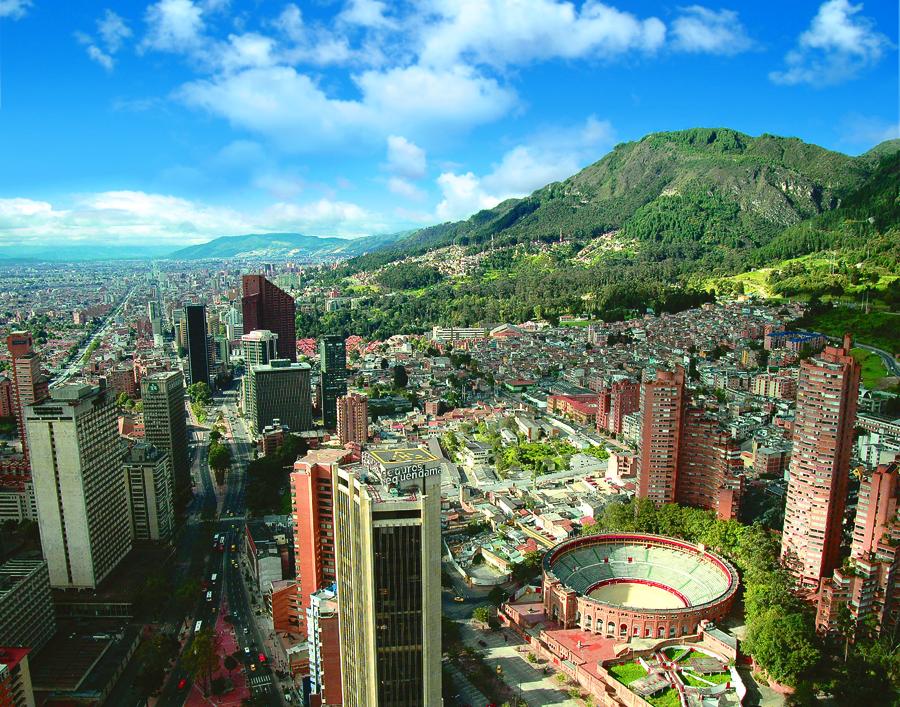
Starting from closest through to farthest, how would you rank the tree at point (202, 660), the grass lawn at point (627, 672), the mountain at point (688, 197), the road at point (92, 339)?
1. the tree at point (202, 660)
2. the grass lawn at point (627, 672)
3. the road at point (92, 339)
4. the mountain at point (688, 197)

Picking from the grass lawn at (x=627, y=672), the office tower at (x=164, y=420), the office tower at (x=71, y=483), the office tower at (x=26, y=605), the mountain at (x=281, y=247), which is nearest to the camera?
the office tower at (x=26, y=605)

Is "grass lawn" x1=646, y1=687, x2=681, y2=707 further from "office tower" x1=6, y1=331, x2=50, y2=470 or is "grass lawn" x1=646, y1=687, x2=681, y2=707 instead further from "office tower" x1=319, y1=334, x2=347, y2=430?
"office tower" x1=319, y1=334, x2=347, y2=430

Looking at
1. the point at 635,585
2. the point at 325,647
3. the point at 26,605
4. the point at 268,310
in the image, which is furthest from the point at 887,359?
the point at 26,605

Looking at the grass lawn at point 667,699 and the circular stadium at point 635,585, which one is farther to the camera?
the circular stadium at point 635,585

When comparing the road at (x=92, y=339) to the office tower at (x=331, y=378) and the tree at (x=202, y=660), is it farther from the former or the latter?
the tree at (x=202, y=660)

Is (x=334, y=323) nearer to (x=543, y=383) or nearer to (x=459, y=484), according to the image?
(x=543, y=383)

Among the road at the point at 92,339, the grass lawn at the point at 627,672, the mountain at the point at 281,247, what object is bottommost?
the grass lawn at the point at 627,672

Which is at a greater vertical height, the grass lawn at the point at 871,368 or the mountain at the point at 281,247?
the mountain at the point at 281,247

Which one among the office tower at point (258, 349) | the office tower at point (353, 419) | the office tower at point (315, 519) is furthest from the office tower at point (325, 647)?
the office tower at point (258, 349)

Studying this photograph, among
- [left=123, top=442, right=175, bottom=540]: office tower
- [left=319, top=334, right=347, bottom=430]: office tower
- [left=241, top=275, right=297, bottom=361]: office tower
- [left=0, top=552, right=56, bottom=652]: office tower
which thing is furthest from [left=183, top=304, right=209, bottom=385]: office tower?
[left=0, top=552, right=56, bottom=652]: office tower
